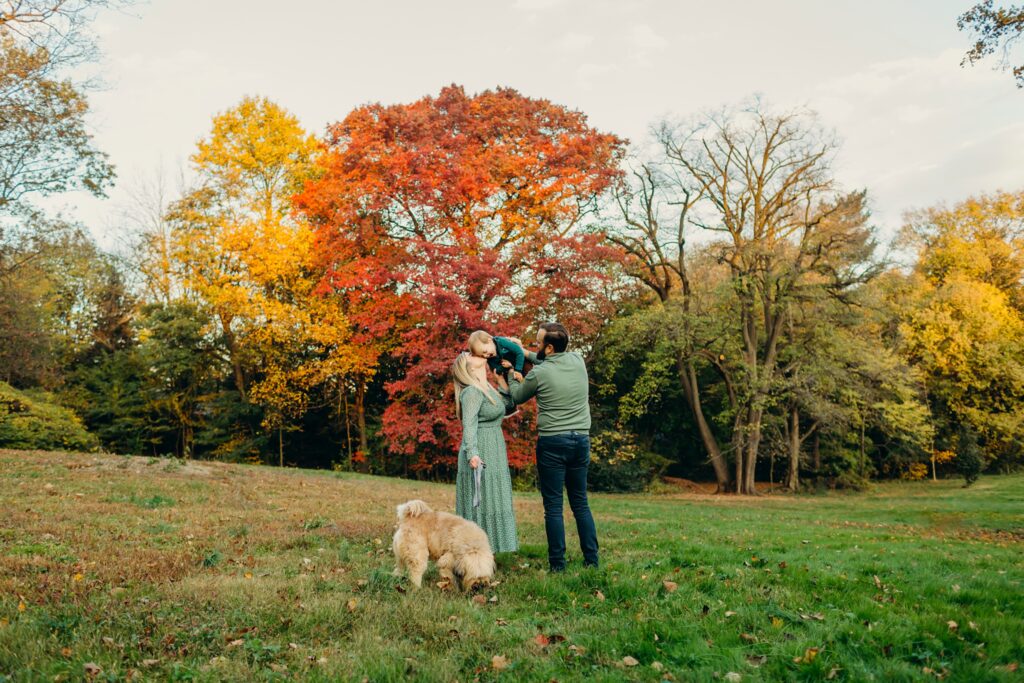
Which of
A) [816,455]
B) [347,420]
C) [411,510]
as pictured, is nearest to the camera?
[411,510]

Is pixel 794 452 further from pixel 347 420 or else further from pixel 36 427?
pixel 36 427

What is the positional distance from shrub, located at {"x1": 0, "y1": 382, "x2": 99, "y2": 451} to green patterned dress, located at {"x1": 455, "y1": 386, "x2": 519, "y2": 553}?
19.7m

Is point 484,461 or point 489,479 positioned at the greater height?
point 484,461

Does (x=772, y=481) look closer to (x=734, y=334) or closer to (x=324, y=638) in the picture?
(x=734, y=334)

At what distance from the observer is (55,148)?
18.7 m

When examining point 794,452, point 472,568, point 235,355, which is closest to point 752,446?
point 794,452

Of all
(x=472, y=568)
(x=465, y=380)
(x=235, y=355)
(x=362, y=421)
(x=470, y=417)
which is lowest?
(x=472, y=568)

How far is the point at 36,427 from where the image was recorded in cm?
1992

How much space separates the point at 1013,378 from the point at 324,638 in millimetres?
34026

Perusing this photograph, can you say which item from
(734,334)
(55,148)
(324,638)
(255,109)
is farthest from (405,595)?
(255,109)

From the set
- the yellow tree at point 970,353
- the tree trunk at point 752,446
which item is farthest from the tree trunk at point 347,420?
the yellow tree at point 970,353

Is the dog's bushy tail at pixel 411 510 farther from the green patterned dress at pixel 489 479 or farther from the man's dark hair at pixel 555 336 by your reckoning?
the man's dark hair at pixel 555 336

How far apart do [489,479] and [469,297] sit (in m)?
13.1

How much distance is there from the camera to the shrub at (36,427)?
63.7 feet
